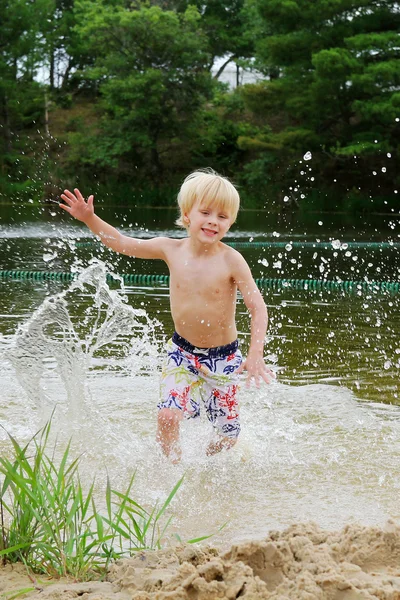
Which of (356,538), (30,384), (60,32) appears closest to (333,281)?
(30,384)

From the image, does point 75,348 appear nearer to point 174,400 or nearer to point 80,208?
point 80,208

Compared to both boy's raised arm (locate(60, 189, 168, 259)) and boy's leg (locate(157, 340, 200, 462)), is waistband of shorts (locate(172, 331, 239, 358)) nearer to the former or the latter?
boy's leg (locate(157, 340, 200, 462))

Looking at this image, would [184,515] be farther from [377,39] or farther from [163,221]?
[377,39]

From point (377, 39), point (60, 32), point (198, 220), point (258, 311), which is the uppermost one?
point (60, 32)

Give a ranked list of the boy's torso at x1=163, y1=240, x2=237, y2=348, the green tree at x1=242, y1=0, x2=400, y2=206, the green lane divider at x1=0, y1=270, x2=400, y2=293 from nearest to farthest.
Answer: the boy's torso at x1=163, y1=240, x2=237, y2=348 < the green lane divider at x1=0, y1=270, x2=400, y2=293 < the green tree at x1=242, y1=0, x2=400, y2=206

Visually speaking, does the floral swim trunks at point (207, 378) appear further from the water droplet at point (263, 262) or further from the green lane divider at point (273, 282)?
the water droplet at point (263, 262)

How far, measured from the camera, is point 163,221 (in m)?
23.7

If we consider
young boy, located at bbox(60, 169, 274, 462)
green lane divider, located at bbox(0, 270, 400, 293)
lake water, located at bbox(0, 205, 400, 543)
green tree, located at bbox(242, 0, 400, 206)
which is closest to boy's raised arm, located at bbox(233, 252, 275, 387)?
young boy, located at bbox(60, 169, 274, 462)

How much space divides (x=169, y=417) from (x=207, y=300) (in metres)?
0.61

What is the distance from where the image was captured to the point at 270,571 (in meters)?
2.23

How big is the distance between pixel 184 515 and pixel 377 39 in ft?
80.7

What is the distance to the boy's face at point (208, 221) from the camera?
3.92 m

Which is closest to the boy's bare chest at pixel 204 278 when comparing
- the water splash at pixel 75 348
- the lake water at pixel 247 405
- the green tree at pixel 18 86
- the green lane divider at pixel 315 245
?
the lake water at pixel 247 405

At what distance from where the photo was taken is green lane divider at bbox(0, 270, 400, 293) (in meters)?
10.4
